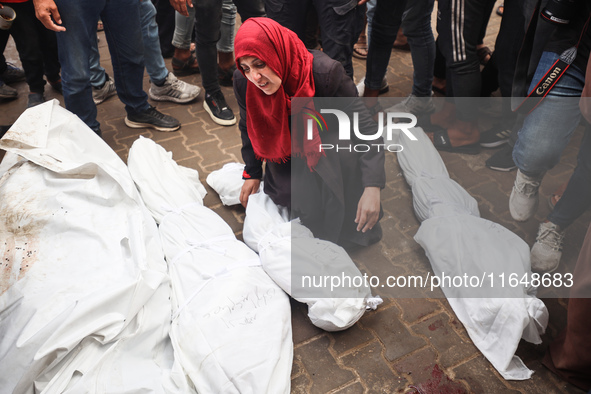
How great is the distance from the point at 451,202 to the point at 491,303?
0.72 metres

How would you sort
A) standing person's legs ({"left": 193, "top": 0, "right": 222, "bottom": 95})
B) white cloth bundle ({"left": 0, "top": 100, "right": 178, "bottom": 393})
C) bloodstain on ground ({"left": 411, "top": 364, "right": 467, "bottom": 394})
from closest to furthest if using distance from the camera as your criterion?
white cloth bundle ({"left": 0, "top": 100, "right": 178, "bottom": 393}), bloodstain on ground ({"left": 411, "top": 364, "right": 467, "bottom": 394}), standing person's legs ({"left": 193, "top": 0, "right": 222, "bottom": 95})

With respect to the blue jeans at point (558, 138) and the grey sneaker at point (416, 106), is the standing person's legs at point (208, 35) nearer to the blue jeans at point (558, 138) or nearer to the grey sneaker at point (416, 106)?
the grey sneaker at point (416, 106)

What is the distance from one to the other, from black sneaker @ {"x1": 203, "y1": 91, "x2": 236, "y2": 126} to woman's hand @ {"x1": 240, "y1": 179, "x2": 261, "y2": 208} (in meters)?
1.09

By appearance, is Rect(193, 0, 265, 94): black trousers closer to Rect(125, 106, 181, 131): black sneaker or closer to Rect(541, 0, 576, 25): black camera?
Rect(125, 106, 181, 131): black sneaker

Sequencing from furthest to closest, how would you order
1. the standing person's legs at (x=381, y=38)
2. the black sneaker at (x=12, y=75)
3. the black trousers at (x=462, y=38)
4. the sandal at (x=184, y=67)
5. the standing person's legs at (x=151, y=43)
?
the sandal at (x=184, y=67)
the black sneaker at (x=12, y=75)
the standing person's legs at (x=151, y=43)
the standing person's legs at (x=381, y=38)
the black trousers at (x=462, y=38)

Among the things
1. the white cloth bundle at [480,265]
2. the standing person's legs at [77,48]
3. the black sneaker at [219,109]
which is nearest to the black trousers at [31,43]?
the standing person's legs at [77,48]

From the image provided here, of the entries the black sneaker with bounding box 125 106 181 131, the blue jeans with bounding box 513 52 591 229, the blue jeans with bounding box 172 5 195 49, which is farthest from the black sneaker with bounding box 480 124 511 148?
the blue jeans with bounding box 172 5 195 49

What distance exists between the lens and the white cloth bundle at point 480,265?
6.72ft

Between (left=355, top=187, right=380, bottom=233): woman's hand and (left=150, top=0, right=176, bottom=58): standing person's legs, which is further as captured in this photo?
(left=150, top=0, right=176, bottom=58): standing person's legs

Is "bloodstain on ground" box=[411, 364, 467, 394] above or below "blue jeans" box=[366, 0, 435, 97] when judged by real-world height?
below

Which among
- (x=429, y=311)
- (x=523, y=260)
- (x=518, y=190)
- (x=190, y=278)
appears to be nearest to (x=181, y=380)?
(x=190, y=278)

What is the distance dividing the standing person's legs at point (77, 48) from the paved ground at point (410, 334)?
84cm

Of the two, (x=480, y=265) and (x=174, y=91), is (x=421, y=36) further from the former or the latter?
(x=174, y=91)

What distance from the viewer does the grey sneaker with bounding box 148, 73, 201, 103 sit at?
3.97 m
